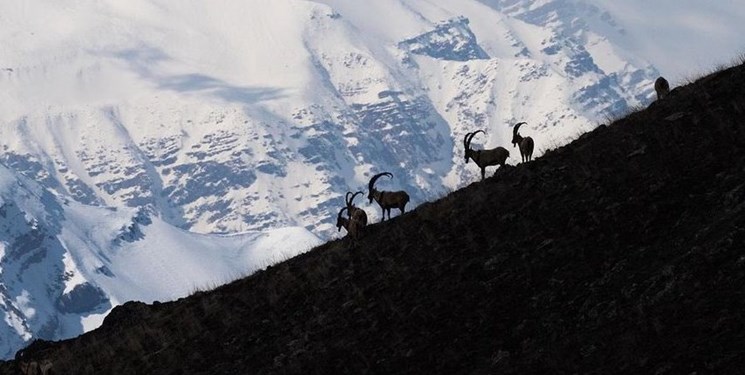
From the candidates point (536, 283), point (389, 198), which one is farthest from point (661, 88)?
point (536, 283)

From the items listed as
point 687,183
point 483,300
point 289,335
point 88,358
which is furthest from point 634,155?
point 88,358

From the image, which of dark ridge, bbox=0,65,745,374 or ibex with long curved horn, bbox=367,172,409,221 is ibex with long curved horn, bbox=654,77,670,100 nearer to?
dark ridge, bbox=0,65,745,374

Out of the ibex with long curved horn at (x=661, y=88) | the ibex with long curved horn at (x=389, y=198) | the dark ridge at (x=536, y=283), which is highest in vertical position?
the ibex with long curved horn at (x=389, y=198)

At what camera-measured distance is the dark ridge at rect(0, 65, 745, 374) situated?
67.5 feet

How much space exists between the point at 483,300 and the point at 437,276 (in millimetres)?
2358

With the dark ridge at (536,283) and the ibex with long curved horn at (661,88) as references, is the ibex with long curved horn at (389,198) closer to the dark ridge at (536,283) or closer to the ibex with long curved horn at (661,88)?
the dark ridge at (536,283)

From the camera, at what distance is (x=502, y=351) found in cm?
2211

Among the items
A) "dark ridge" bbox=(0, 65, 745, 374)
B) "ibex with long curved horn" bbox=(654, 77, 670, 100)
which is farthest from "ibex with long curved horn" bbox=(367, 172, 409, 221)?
"ibex with long curved horn" bbox=(654, 77, 670, 100)

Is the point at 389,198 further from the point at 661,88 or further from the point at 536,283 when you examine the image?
the point at 536,283

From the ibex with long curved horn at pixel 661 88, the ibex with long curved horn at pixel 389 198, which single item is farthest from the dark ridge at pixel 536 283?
the ibex with long curved horn at pixel 389 198

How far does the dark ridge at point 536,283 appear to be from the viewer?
20578 millimetres

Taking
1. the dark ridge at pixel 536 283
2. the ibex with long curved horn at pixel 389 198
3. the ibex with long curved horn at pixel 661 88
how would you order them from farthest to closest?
the ibex with long curved horn at pixel 389 198 < the ibex with long curved horn at pixel 661 88 < the dark ridge at pixel 536 283

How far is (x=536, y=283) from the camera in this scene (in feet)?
78.0

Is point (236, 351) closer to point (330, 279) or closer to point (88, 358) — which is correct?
point (330, 279)
